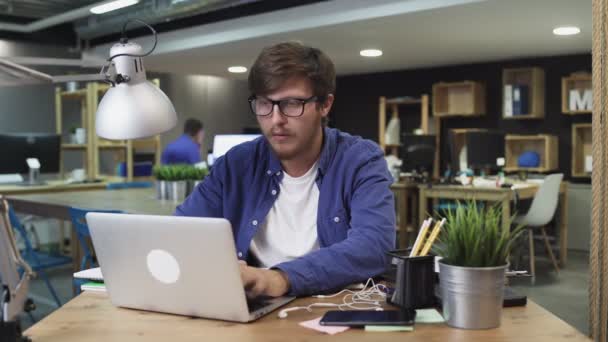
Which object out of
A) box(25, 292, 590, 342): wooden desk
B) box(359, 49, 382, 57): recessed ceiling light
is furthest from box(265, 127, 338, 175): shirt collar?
box(359, 49, 382, 57): recessed ceiling light

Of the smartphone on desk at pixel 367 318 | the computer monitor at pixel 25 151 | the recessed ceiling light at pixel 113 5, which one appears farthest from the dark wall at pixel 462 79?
the smartphone on desk at pixel 367 318

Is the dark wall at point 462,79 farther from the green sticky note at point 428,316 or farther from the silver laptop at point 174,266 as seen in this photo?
the silver laptop at point 174,266

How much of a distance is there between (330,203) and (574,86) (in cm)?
690

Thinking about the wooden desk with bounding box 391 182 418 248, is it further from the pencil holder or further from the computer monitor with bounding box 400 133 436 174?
the pencil holder

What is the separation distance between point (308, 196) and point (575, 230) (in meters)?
6.52

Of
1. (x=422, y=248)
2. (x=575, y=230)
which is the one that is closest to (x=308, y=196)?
(x=422, y=248)

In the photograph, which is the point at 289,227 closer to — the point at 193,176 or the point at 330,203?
the point at 330,203

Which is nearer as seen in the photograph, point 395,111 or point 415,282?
point 415,282

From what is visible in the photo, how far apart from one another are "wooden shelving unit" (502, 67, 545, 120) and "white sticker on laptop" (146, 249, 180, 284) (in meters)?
7.44

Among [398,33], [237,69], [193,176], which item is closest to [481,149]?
[398,33]

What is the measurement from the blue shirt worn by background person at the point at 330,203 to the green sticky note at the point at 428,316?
0.80 ft

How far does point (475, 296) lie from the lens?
1143 mm

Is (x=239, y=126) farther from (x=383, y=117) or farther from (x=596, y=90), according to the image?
(x=596, y=90)

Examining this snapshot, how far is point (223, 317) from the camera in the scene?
1.21 meters
